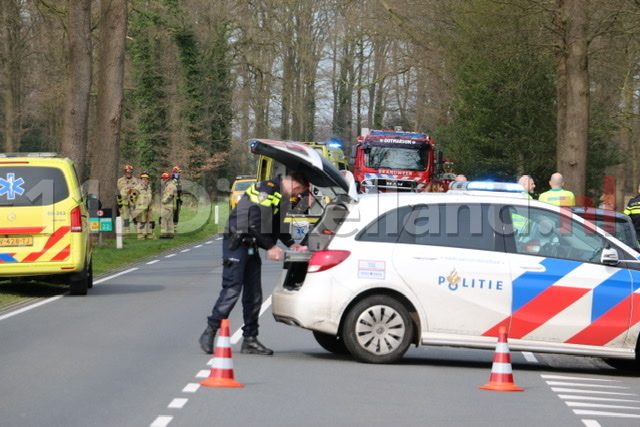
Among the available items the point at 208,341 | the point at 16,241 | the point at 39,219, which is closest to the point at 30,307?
the point at 16,241

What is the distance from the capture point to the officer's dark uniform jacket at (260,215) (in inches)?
424

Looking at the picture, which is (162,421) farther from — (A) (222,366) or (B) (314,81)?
(B) (314,81)

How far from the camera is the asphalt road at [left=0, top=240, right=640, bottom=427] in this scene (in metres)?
7.81

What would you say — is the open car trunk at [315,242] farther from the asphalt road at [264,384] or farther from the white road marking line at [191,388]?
the white road marking line at [191,388]

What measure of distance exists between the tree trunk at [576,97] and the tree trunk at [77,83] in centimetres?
1141

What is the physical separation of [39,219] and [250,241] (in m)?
6.58

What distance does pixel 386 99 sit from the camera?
7662cm

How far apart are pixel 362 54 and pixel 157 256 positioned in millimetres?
45331

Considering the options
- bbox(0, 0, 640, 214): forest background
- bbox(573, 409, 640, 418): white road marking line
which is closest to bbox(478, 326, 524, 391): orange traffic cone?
bbox(573, 409, 640, 418): white road marking line

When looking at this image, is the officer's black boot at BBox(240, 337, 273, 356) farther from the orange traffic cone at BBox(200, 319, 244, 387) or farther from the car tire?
the car tire

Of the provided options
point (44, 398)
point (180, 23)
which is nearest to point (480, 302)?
point (44, 398)

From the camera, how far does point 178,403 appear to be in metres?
8.18

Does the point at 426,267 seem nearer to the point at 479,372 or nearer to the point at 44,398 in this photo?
A: the point at 479,372

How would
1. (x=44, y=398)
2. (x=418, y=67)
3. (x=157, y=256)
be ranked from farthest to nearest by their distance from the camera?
(x=418, y=67), (x=157, y=256), (x=44, y=398)
